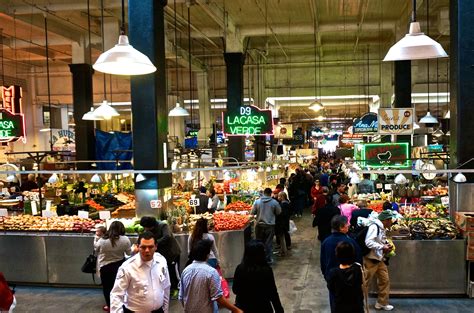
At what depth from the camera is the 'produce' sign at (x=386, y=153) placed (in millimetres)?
11039

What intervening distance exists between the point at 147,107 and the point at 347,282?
17.1ft

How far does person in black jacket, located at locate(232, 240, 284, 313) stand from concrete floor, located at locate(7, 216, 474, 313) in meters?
2.64

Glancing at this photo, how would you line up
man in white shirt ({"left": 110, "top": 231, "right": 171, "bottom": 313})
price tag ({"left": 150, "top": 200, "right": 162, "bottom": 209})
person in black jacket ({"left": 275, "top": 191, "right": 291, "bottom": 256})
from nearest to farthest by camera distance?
1. man in white shirt ({"left": 110, "top": 231, "right": 171, "bottom": 313})
2. price tag ({"left": 150, "top": 200, "right": 162, "bottom": 209})
3. person in black jacket ({"left": 275, "top": 191, "right": 291, "bottom": 256})

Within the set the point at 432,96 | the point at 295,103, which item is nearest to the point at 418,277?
the point at 432,96

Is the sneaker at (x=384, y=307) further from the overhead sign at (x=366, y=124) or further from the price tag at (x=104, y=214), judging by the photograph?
the overhead sign at (x=366, y=124)

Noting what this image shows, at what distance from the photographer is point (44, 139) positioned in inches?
952

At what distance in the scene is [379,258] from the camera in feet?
21.2

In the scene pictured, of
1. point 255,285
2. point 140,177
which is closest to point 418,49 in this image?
point 255,285

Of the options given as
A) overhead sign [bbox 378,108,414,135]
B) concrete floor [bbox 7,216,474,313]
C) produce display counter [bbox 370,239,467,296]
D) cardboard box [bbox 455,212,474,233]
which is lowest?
concrete floor [bbox 7,216,474,313]

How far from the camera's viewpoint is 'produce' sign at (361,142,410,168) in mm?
11039

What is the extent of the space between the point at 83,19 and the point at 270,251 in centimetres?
1031

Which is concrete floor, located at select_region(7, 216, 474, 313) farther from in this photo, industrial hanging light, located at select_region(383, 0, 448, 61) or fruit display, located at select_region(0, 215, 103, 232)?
industrial hanging light, located at select_region(383, 0, 448, 61)

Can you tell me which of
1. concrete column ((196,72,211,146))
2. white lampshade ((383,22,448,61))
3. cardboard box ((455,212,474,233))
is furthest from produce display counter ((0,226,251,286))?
concrete column ((196,72,211,146))

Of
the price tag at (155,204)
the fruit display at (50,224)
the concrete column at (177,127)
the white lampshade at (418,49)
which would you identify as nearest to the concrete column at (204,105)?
the concrete column at (177,127)
